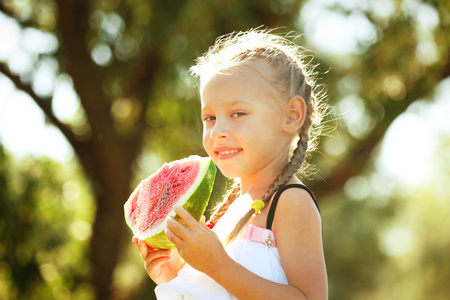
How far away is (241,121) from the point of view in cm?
217

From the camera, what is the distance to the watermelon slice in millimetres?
2303

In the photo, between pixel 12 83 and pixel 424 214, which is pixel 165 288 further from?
pixel 424 214

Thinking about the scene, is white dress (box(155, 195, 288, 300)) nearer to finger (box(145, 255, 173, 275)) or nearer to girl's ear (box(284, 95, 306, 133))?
finger (box(145, 255, 173, 275))

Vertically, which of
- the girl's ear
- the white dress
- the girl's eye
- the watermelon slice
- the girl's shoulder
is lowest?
the white dress

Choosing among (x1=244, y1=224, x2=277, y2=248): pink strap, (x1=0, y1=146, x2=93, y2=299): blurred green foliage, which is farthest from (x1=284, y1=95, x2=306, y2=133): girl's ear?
(x1=0, y1=146, x2=93, y2=299): blurred green foliage

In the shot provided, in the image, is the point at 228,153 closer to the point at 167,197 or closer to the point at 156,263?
the point at 167,197

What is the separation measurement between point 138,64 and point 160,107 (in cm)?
74

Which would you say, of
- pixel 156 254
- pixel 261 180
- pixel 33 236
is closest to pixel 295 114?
pixel 261 180

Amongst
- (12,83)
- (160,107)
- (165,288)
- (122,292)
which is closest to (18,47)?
(12,83)

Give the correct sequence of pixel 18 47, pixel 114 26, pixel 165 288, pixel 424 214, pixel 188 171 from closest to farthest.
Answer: pixel 165 288, pixel 188 171, pixel 18 47, pixel 114 26, pixel 424 214

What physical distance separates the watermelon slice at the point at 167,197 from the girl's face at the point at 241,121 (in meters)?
0.15

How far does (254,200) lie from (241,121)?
0.33 metres

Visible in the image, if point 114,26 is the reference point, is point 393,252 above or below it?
above

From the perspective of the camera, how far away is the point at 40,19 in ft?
25.3
